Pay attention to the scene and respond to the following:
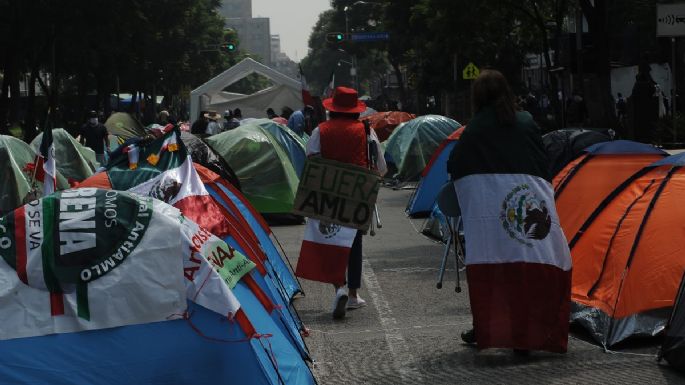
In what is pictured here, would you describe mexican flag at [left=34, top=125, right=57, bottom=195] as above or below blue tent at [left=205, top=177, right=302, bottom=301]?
above

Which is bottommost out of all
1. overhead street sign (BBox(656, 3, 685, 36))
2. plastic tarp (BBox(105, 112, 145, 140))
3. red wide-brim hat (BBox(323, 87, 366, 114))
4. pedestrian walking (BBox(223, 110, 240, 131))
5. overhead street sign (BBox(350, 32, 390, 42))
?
plastic tarp (BBox(105, 112, 145, 140))

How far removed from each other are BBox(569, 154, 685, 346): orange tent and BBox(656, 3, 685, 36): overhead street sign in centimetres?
610

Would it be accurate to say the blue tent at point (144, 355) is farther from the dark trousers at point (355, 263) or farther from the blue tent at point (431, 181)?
the blue tent at point (431, 181)

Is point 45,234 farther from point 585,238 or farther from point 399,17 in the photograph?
point 399,17

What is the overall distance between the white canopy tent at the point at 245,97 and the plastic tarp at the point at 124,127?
14.5ft

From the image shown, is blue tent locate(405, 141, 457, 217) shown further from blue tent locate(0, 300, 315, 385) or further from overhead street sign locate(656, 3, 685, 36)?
blue tent locate(0, 300, 315, 385)

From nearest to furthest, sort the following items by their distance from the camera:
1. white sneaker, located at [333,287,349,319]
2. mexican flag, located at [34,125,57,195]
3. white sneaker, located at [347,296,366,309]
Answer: mexican flag, located at [34,125,57,195] < white sneaker, located at [333,287,349,319] < white sneaker, located at [347,296,366,309]

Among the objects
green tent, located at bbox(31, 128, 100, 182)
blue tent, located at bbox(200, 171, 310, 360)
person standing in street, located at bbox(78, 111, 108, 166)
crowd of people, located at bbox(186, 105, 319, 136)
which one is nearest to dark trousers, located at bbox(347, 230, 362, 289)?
blue tent, located at bbox(200, 171, 310, 360)

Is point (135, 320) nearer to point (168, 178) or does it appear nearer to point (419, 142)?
point (168, 178)

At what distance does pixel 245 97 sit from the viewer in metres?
41.8

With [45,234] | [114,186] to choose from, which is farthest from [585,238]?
[45,234]

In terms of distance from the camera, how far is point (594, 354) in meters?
8.10

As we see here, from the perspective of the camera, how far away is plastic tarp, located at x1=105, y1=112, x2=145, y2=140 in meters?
32.7

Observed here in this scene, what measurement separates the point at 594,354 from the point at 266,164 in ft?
36.8
